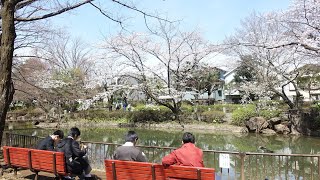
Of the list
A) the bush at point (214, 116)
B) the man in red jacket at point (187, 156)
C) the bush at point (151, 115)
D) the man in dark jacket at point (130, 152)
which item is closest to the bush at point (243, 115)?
the bush at point (214, 116)

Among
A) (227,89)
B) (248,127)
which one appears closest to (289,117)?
(248,127)

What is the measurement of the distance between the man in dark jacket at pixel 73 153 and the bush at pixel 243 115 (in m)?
18.3

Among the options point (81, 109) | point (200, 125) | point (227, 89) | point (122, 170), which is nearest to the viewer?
point (122, 170)

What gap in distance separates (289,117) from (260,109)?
2.25m

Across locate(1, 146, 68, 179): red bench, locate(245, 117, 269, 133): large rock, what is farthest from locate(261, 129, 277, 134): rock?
locate(1, 146, 68, 179): red bench

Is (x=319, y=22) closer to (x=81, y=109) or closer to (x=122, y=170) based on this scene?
(x=122, y=170)

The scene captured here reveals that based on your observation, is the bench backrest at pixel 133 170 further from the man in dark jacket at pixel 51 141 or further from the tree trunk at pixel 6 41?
the tree trunk at pixel 6 41

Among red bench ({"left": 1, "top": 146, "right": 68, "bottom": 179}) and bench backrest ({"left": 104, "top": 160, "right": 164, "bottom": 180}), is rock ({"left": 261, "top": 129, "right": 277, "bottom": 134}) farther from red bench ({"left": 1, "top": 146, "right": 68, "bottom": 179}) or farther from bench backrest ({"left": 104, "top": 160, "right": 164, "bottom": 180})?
bench backrest ({"left": 104, "top": 160, "right": 164, "bottom": 180})

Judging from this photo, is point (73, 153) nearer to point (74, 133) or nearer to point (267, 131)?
point (74, 133)

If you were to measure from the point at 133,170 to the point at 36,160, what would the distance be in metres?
2.24

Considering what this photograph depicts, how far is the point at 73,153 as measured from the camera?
5.34 meters

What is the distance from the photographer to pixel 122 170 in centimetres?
467

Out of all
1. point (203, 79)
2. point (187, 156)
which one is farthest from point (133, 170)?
point (203, 79)

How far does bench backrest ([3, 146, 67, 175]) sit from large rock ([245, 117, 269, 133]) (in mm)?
17663
